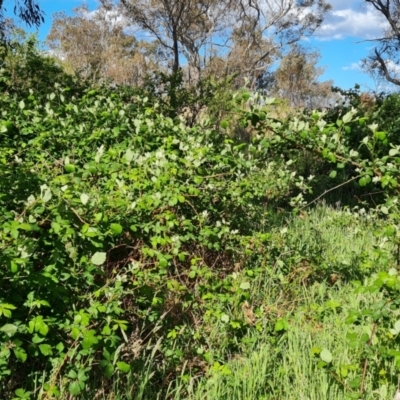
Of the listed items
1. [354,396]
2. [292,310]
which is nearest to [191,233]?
[292,310]

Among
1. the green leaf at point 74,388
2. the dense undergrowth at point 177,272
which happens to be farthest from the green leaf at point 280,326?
the green leaf at point 74,388

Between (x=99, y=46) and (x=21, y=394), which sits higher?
(x=99, y=46)

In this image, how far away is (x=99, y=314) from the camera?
82.0 inches

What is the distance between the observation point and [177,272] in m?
2.88

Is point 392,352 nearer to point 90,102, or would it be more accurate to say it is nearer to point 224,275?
point 224,275

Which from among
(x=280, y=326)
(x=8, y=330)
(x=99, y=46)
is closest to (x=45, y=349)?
(x=8, y=330)

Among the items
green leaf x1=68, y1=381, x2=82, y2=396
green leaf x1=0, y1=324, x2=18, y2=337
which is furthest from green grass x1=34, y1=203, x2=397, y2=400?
green leaf x1=0, y1=324, x2=18, y2=337

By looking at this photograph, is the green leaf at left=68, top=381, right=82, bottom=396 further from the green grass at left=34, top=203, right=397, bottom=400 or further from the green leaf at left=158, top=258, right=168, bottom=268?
the green leaf at left=158, top=258, right=168, bottom=268

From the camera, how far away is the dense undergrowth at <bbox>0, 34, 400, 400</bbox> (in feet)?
6.37

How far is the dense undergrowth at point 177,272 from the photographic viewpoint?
1941 mm

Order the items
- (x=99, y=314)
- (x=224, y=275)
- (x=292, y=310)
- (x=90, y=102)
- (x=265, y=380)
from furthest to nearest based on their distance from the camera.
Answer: (x=90, y=102) → (x=224, y=275) → (x=292, y=310) → (x=265, y=380) → (x=99, y=314)

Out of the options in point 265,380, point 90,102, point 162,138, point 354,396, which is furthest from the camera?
point 90,102

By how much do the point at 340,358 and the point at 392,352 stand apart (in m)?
0.58

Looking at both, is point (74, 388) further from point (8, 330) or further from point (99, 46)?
point (99, 46)
